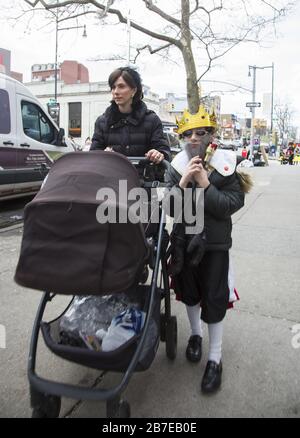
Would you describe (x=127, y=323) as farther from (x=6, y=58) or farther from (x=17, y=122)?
(x=6, y=58)

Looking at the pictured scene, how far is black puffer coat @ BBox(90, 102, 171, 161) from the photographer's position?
287 cm

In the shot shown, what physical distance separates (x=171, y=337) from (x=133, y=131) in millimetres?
1436

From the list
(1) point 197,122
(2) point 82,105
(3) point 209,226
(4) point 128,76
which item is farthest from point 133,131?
(2) point 82,105

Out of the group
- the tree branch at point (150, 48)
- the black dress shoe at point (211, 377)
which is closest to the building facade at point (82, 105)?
the tree branch at point (150, 48)

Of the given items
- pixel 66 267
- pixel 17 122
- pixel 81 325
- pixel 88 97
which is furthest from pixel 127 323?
pixel 88 97

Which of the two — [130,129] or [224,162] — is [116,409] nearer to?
[224,162]

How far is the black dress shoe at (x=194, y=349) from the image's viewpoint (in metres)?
2.76

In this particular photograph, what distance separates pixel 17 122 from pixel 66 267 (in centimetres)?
647

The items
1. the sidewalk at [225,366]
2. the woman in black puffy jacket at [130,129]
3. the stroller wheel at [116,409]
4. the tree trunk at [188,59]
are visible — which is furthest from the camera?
the tree trunk at [188,59]

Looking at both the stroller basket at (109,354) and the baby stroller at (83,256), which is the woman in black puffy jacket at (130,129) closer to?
the baby stroller at (83,256)

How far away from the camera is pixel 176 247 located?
247 centimetres

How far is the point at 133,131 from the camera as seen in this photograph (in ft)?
9.42
